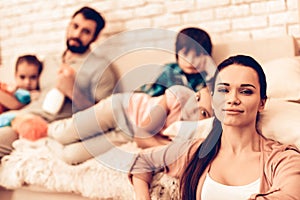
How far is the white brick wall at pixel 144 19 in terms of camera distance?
1960mm

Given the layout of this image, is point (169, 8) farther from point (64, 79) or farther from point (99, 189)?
point (99, 189)

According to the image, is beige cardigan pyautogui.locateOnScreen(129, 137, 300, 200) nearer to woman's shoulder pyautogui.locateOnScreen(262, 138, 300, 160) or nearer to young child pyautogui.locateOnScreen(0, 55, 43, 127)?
woman's shoulder pyautogui.locateOnScreen(262, 138, 300, 160)

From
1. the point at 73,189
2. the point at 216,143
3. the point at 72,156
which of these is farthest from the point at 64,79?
the point at 216,143

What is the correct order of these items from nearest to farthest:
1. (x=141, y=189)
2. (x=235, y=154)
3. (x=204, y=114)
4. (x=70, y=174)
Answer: (x=235, y=154), (x=141, y=189), (x=204, y=114), (x=70, y=174)

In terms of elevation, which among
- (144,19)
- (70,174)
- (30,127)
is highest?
(144,19)

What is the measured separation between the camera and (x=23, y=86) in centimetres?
216

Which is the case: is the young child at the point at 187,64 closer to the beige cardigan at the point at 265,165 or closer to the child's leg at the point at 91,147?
the child's leg at the point at 91,147

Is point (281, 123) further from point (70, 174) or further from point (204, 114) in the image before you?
point (70, 174)

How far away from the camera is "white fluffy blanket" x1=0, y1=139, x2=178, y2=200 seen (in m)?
1.34

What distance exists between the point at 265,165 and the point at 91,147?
2.18ft

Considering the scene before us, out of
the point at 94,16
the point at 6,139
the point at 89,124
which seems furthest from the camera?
the point at 94,16

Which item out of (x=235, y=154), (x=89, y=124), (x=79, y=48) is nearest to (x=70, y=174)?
(x=89, y=124)

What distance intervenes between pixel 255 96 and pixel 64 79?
1.03 meters

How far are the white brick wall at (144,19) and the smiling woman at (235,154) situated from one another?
0.84 metres
